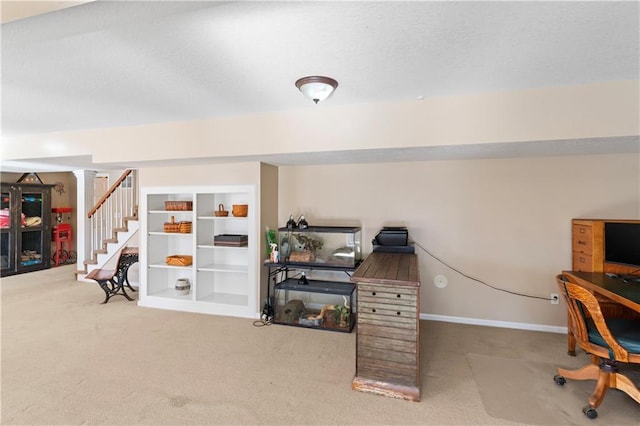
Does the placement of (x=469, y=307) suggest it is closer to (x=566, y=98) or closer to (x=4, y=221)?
(x=566, y=98)

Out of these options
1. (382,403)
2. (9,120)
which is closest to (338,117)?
(382,403)

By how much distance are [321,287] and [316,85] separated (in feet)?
7.55

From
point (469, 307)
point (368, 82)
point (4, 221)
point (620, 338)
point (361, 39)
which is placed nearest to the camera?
point (361, 39)

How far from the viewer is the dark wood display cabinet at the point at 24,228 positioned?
600cm

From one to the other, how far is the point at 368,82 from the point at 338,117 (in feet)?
2.05

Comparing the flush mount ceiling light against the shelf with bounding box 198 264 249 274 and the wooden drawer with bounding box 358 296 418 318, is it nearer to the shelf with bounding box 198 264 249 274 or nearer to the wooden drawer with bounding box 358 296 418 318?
the wooden drawer with bounding box 358 296 418 318

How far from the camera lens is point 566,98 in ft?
8.01

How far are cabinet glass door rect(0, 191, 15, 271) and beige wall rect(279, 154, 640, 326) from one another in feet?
20.0

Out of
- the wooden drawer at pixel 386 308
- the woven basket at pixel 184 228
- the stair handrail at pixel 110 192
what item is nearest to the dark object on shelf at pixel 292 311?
the wooden drawer at pixel 386 308

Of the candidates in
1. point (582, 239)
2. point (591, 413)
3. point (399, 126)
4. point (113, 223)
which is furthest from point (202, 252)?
point (582, 239)

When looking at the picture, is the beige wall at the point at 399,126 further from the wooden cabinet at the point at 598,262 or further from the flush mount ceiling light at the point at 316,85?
the wooden cabinet at the point at 598,262

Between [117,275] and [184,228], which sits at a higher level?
[184,228]

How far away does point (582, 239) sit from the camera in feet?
10.5

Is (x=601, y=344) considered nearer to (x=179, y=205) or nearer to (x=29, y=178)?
(x=179, y=205)
